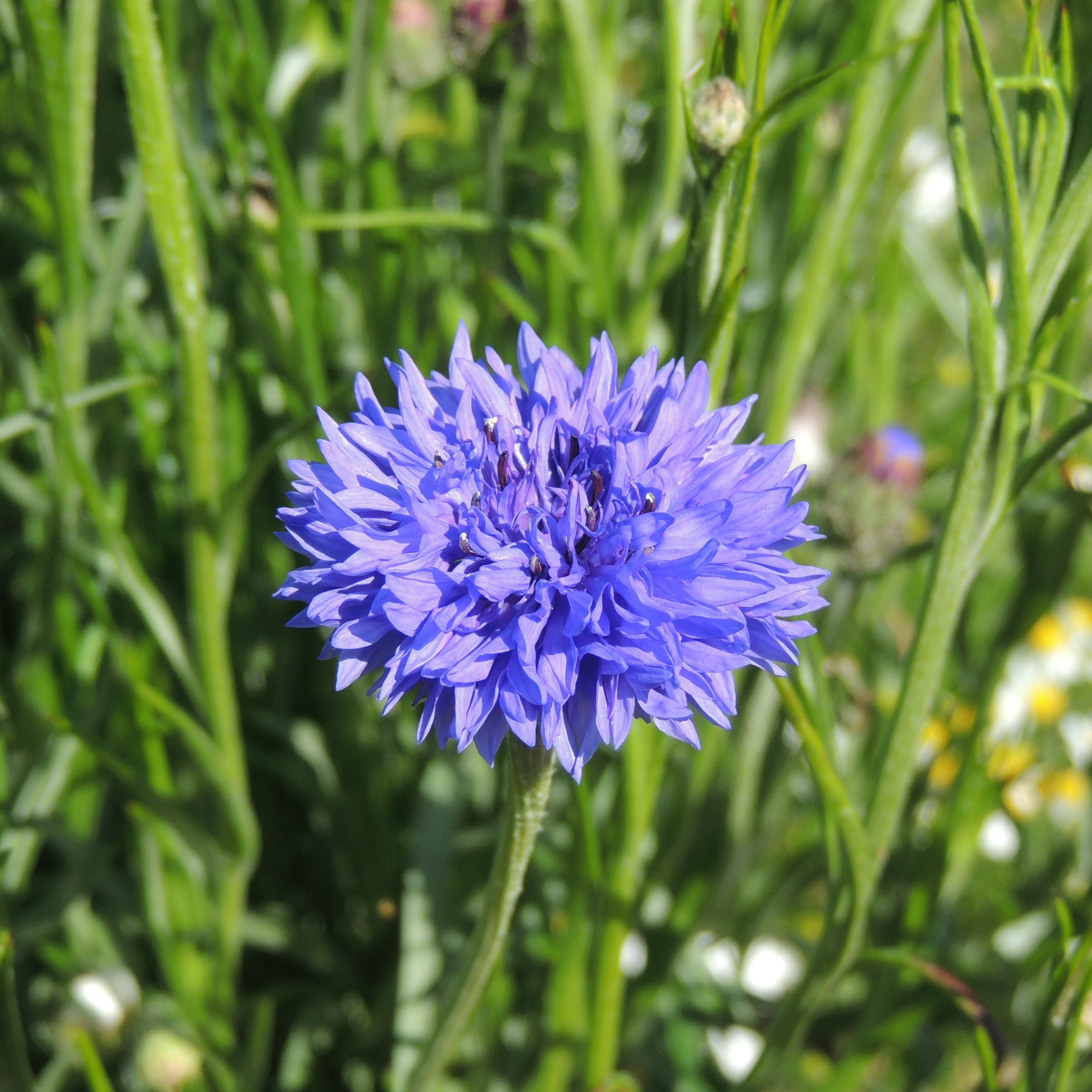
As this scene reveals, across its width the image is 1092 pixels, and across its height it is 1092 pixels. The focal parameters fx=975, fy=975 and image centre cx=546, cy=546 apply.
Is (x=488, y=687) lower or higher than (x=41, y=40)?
lower

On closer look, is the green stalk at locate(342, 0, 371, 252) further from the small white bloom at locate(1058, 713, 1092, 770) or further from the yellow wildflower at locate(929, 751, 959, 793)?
the small white bloom at locate(1058, 713, 1092, 770)

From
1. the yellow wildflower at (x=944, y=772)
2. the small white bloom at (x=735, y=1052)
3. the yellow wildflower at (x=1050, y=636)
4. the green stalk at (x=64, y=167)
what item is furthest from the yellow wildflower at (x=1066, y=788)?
the green stalk at (x=64, y=167)

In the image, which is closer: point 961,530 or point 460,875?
point 961,530

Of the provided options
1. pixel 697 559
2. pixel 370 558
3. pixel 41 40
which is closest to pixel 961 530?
pixel 697 559

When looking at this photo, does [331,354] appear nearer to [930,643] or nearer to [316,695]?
[316,695]

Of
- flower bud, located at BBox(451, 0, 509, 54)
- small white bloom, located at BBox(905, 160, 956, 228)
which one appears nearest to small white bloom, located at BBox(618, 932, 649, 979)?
flower bud, located at BBox(451, 0, 509, 54)

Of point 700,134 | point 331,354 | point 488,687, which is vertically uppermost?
point 331,354
